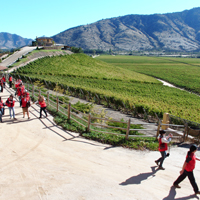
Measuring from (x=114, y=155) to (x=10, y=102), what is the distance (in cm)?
729

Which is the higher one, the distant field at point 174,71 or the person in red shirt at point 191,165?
the distant field at point 174,71

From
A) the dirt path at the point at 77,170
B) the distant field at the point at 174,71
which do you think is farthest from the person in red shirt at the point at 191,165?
the distant field at the point at 174,71

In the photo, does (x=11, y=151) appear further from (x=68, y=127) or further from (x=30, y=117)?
(x=30, y=117)

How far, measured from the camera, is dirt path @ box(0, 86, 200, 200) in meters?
5.96

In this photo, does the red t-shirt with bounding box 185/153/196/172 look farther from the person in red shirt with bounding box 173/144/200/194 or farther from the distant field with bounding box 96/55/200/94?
the distant field with bounding box 96/55/200/94

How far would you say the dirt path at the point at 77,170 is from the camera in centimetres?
596

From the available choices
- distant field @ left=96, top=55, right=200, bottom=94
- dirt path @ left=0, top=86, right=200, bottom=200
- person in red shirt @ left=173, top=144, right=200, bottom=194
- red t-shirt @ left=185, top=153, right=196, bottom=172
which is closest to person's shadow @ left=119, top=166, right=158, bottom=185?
dirt path @ left=0, top=86, right=200, bottom=200

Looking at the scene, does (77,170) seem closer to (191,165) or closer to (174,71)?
(191,165)

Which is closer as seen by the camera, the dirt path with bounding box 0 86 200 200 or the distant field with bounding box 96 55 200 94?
the dirt path with bounding box 0 86 200 200

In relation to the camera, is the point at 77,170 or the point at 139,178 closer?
the point at 139,178

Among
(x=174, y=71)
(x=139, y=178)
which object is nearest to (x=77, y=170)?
(x=139, y=178)

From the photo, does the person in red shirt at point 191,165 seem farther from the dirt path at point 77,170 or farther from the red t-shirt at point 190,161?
the dirt path at point 77,170

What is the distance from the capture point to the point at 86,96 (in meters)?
22.3

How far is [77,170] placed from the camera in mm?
7141
